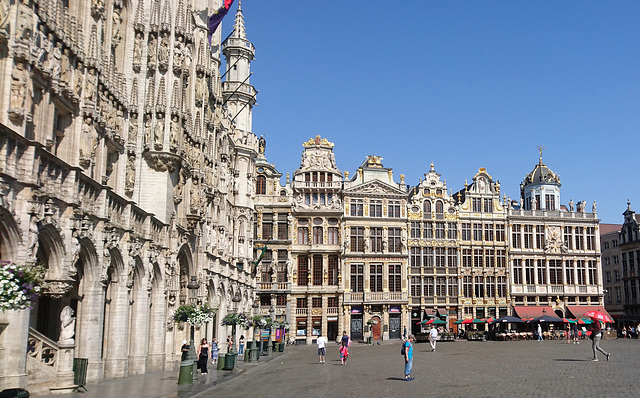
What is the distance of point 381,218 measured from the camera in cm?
6819

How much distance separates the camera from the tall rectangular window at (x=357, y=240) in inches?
2650

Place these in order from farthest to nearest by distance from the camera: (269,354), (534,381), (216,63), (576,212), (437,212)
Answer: (576,212) → (437,212) → (269,354) → (216,63) → (534,381)

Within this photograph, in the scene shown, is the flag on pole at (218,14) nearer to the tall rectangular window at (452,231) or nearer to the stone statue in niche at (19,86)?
the stone statue in niche at (19,86)

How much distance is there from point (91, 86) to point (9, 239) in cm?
813

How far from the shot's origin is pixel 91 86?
2181 cm

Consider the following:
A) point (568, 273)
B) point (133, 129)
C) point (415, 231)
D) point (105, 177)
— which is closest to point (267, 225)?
point (415, 231)

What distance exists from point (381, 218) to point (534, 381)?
155ft

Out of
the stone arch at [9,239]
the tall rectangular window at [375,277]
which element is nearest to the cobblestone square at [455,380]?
the stone arch at [9,239]

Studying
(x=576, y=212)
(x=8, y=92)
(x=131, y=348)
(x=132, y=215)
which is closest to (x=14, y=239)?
(x=8, y=92)

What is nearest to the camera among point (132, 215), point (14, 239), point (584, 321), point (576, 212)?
point (14, 239)

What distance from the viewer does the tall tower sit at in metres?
53.2

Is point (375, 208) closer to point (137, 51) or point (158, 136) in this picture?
point (158, 136)

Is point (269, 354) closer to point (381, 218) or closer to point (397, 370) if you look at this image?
point (397, 370)

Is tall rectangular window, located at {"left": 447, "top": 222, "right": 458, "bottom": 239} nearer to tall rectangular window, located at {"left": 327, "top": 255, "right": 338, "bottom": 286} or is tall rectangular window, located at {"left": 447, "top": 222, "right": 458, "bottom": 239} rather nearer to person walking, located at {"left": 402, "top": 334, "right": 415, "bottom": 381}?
tall rectangular window, located at {"left": 327, "top": 255, "right": 338, "bottom": 286}
